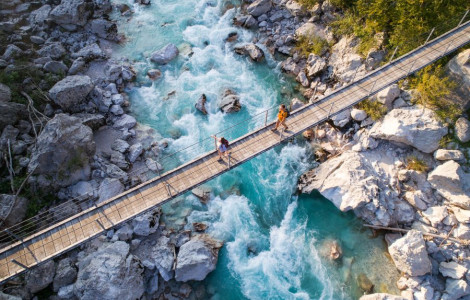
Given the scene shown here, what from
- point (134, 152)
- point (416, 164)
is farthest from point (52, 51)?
point (416, 164)

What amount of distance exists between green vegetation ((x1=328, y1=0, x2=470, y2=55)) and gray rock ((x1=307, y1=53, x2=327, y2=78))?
9.00 feet

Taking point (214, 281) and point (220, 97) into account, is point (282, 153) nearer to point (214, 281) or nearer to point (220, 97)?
point (220, 97)

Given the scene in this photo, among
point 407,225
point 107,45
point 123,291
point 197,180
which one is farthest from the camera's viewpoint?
point 107,45

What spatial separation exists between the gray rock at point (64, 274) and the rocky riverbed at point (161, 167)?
46 mm

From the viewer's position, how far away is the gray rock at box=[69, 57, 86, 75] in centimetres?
2203

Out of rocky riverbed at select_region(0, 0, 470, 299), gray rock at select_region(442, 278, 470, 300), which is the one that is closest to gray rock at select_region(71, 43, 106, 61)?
rocky riverbed at select_region(0, 0, 470, 299)

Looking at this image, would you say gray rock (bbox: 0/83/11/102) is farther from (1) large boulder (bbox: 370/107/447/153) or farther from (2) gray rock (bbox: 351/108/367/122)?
(1) large boulder (bbox: 370/107/447/153)

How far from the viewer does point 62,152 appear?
1662 centimetres

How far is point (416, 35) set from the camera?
18875 millimetres

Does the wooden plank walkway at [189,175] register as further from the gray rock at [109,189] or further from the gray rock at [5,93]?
the gray rock at [5,93]

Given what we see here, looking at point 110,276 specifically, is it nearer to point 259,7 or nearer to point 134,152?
point 134,152

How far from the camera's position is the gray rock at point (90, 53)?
2323 centimetres

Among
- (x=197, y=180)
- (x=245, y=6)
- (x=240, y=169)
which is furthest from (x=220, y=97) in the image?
(x=245, y=6)

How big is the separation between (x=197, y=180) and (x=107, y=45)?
17.3 m
